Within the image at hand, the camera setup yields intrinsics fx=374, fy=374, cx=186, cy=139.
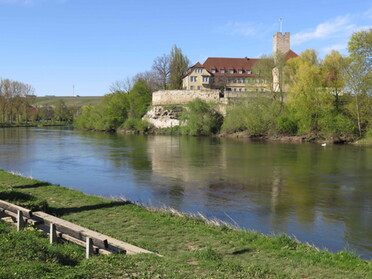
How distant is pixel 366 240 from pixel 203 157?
20.6 m

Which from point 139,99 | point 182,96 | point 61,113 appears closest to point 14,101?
point 61,113

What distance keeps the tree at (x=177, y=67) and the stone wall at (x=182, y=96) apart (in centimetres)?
903

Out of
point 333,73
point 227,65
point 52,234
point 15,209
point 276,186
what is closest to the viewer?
point 52,234

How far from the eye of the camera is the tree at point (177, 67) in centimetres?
8281

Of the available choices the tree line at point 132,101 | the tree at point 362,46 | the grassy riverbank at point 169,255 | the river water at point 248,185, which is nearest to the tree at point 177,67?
the tree line at point 132,101

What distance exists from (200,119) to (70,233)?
55969 mm

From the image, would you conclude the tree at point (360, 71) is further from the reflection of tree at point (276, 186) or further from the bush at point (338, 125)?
the reflection of tree at point (276, 186)

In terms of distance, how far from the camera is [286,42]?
74.9m

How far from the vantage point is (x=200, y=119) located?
207 feet

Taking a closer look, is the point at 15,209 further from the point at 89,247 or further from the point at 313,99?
the point at 313,99

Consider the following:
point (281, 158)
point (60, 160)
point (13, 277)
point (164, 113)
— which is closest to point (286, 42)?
point (164, 113)

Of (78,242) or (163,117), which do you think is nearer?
(78,242)

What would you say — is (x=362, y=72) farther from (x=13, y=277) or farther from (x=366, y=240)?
(x=13, y=277)

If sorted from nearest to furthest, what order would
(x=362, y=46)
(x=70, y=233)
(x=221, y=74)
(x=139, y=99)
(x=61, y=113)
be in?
(x=70, y=233) → (x=362, y=46) → (x=221, y=74) → (x=139, y=99) → (x=61, y=113)
